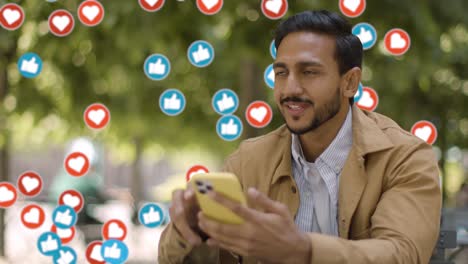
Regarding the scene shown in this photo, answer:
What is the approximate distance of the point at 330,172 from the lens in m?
→ 1.87

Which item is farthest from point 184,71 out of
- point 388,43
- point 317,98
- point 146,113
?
point 317,98

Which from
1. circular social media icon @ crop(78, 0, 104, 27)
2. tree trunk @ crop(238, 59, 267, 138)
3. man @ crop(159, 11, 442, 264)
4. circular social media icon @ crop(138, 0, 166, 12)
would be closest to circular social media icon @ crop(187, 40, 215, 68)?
circular social media icon @ crop(138, 0, 166, 12)

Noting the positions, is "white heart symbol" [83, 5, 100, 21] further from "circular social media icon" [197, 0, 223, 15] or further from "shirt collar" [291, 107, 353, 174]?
"shirt collar" [291, 107, 353, 174]

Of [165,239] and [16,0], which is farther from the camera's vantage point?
[16,0]

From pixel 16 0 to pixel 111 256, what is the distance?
6.42ft

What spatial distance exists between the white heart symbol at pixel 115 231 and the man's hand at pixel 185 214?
2.54m

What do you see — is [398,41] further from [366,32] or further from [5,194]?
[5,194]

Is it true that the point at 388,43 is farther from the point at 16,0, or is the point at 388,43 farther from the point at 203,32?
the point at 16,0

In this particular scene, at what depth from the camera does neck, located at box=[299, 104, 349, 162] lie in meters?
1.87

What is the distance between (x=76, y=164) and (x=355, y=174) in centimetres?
247

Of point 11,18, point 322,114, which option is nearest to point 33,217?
point 11,18

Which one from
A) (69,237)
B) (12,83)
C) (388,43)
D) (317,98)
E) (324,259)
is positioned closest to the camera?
(324,259)

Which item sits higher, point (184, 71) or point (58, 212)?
point (184, 71)

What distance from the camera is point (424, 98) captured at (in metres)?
7.45
